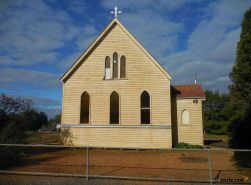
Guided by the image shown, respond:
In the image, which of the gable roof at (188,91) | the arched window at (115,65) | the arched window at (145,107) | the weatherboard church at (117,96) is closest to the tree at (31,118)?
the weatherboard church at (117,96)

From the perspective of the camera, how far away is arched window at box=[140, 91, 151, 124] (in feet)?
70.0

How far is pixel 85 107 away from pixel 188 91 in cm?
987

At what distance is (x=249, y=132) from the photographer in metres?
11.2

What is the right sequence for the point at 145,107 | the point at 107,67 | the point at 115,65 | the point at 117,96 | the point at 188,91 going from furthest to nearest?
the point at 188,91, the point at 107,67, the point at 115,65, the point at 117,96, the point at 145,107

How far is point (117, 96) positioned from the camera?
21.8m

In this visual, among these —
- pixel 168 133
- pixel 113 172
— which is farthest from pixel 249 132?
pixel 168 133

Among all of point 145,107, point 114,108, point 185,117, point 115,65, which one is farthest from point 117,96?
point 185,117

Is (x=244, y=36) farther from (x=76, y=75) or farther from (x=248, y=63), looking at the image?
(x=76, y=75)

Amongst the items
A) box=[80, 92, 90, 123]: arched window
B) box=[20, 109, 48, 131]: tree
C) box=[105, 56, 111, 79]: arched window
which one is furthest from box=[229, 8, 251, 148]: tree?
box=[20, 109, 48, 131]: tree

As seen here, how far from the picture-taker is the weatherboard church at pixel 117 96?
69.4 feet

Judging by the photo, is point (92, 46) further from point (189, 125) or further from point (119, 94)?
point (189, 125)

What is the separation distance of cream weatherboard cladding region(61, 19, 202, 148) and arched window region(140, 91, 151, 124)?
0.31 metres

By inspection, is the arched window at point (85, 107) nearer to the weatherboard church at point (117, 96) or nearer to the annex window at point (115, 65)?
the weatherboard church at point (117, 96)

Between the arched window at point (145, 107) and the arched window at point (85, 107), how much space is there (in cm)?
464
